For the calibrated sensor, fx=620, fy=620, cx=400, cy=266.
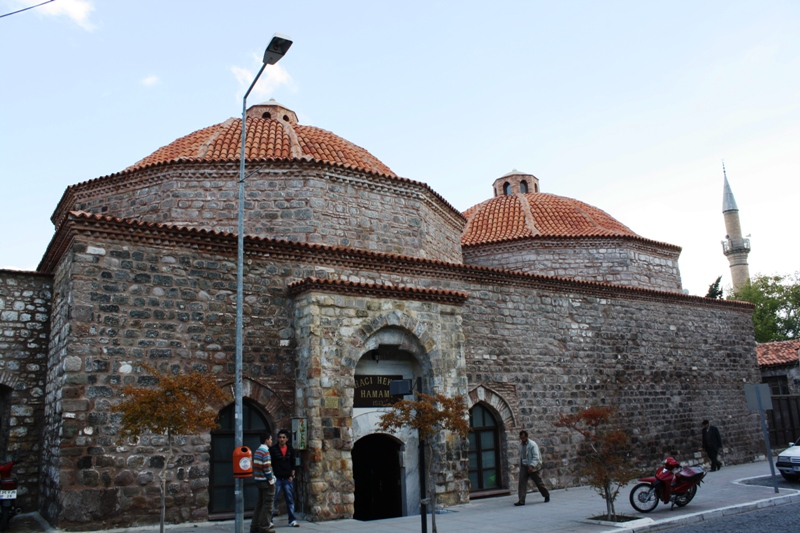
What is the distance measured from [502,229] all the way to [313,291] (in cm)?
1080

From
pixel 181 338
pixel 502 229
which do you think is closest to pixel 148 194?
pixel 181 338

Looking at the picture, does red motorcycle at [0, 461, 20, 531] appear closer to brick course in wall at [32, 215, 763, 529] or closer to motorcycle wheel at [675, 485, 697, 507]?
brick course in wall at [32, 215, 763, 529]

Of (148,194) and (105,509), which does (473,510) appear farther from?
(148,194)

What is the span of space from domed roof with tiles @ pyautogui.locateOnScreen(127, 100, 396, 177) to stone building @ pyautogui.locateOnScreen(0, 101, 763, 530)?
7 cm

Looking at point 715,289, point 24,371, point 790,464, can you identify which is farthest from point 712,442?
point 715,289

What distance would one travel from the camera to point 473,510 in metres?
9.88

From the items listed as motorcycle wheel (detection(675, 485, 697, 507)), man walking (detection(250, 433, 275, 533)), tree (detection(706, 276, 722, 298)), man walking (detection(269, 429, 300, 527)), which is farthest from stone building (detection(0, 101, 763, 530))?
tree (detection(706, 276, 722, 298))

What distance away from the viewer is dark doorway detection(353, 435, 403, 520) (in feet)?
35.2

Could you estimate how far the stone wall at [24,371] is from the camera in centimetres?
973

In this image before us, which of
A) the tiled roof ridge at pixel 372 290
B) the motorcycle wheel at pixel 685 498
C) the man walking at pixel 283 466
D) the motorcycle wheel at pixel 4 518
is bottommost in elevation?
the motorcycle wheel at pixel 685 498

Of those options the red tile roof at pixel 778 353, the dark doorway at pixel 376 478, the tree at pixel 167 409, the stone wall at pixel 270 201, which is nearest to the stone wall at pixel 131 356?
the tree at pixel 167 409

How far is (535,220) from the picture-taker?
19.5 m

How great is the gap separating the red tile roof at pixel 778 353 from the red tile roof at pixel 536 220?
745cm

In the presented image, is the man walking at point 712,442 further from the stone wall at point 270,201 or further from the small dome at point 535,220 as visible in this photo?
the stone wall at point 270,201
